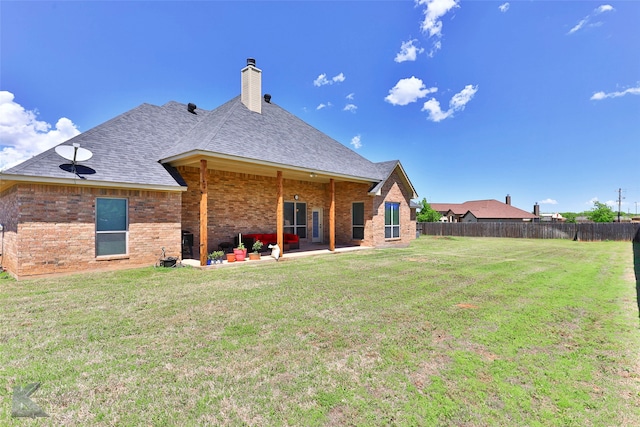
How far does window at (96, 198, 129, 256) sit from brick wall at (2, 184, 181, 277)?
0.56 ft

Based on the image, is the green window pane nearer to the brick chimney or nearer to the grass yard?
the grass yard

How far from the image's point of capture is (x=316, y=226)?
17250 mm

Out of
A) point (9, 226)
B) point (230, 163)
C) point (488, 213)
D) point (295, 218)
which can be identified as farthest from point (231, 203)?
point (488, 213)

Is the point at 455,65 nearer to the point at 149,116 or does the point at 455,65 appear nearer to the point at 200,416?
the point at 149,116

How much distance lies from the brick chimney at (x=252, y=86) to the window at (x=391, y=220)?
8.88m

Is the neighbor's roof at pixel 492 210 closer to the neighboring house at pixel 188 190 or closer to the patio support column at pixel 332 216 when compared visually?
the neighboring house at pixel 188 190

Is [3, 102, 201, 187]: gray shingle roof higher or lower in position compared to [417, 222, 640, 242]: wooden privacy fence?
higher

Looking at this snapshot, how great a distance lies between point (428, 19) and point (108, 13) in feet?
47.0

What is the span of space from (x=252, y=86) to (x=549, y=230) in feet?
90.2

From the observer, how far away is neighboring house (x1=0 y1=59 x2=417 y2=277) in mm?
7980

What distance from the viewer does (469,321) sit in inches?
187

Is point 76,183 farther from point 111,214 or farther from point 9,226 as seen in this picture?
point 9,226
